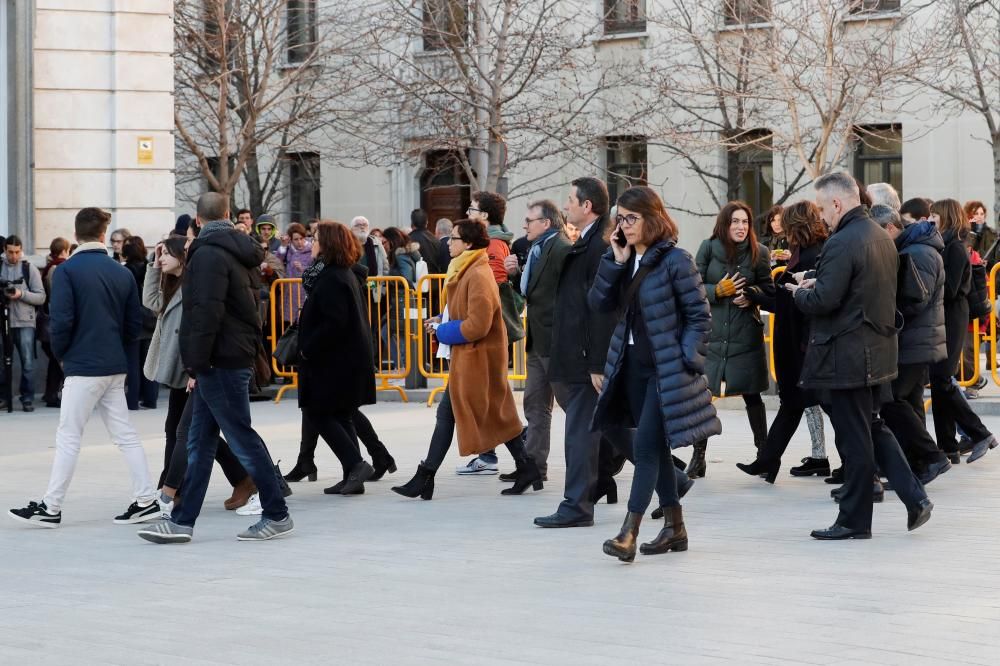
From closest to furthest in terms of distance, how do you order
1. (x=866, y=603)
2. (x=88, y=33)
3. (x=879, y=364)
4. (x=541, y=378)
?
(x=866, y=603)
(x=879, y=364)
(x=541, y=378)
(x=88, y=33)

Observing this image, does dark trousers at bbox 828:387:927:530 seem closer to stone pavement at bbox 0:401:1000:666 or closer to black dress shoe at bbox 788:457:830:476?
stone pavement at bbox 0:401:1000:666

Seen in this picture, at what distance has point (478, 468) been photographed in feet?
39.5

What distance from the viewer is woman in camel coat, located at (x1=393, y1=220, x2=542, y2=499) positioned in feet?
34.8

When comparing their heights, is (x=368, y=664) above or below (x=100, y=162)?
below

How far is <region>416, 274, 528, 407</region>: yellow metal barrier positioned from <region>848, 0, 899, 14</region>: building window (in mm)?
8886

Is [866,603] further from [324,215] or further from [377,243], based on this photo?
[324,215]

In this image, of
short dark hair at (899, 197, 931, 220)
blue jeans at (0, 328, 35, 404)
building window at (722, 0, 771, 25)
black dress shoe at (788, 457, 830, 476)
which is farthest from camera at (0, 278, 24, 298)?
building window at (722, 0, 771, 25)

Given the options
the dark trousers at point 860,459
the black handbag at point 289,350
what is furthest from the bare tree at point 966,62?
the dark trousers at point 860,459

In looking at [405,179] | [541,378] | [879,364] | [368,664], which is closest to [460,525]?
[541,378]

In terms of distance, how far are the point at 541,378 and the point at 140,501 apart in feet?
8.51

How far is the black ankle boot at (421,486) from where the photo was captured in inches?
417

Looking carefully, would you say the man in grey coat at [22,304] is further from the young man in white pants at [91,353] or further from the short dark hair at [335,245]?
the young man in white pants at [91,353]

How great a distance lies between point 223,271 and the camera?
905 centimetres

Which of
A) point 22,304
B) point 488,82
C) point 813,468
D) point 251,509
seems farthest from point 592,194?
point 488,82
